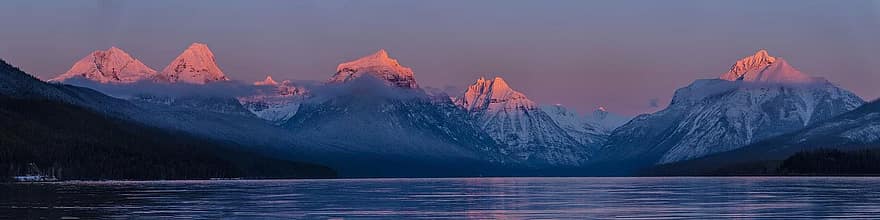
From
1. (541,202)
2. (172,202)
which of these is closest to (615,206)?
(541,202)

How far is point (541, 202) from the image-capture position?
5812 inches

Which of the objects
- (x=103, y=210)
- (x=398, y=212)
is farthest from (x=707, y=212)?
(x=103, y=210)

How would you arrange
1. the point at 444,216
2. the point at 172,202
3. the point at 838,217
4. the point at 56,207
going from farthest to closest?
1. the point at 172,202
2. the point at 56,207
3. the point at 444,216
4. the point at 838,217

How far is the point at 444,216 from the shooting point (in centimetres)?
11525

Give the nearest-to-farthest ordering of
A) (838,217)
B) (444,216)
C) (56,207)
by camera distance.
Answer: (838,217) → (444,216) → (56,207)

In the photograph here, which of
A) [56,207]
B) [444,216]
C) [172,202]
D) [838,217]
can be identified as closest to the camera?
[838,217]

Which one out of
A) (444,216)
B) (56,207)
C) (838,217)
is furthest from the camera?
(56,207)

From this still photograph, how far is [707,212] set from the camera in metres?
117

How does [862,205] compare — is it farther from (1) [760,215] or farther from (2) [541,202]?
(2) [541,202]

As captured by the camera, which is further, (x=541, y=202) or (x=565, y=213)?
(x=541, y=202)

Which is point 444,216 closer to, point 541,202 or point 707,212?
point 707,212

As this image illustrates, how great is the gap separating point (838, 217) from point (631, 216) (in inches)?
638

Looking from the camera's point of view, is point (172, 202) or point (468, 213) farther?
point (172, 202)

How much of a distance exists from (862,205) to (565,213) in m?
30.1
